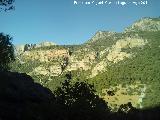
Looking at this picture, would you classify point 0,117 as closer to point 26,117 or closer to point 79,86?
point 26,117

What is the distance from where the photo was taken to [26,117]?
22016 millimetres

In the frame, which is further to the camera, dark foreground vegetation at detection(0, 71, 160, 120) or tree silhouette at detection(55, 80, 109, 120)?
tree silhouette at detection(55, 80, 109, 120)

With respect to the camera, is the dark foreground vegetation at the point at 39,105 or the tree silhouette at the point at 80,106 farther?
the tree silhouette at the point at 80,106

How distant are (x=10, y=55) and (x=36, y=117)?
70.3 meters

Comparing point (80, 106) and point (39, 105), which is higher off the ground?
point (39, 105)

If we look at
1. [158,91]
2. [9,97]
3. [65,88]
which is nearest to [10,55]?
[65,88]

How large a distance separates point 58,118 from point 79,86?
10954mm

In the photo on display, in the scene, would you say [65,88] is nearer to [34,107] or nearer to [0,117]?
[34,107]

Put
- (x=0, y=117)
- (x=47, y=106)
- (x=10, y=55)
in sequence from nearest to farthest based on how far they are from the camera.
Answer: (x=0, y=117)
(x=47, y=106)
(x=10, y=55)

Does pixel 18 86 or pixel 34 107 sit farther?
pixel 18 86

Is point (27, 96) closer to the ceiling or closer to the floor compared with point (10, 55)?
closer to the floor

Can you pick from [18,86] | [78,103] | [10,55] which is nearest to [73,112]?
[78,103]

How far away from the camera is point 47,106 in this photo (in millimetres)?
24844

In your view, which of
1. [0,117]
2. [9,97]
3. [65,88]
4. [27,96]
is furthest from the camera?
[65,88]
